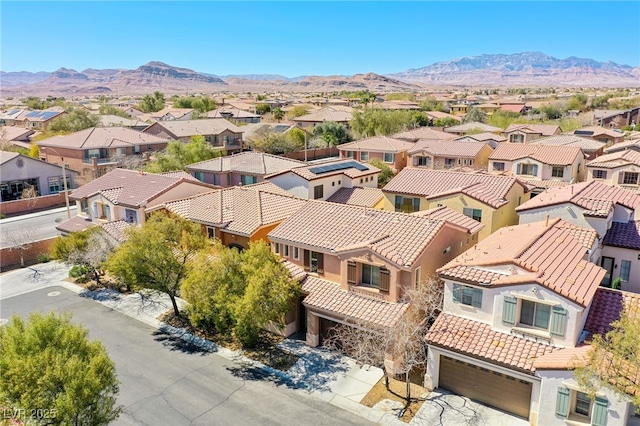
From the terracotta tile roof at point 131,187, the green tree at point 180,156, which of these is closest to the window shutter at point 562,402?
the terracotta tile roof at point 131,187

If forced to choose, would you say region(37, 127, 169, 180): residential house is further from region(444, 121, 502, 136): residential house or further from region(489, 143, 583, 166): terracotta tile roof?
region(444, 121, 502, 136): residential house

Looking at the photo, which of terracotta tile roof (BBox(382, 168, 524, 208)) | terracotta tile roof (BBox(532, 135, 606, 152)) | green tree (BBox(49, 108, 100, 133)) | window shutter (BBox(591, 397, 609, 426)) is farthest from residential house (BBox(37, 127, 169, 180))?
window shutter (BBox(591, 397, 609, 426))

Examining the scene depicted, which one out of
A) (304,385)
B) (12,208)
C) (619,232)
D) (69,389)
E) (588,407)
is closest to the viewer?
(69,389)

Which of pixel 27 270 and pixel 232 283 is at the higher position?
pixel 232 283

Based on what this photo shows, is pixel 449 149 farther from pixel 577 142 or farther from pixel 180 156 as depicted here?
pixel 180 156

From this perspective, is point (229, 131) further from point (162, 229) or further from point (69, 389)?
point (69, 389)

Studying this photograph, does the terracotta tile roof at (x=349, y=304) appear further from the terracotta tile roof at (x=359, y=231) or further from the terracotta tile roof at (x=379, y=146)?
the terracotta tile roof at (x=379, y=146)

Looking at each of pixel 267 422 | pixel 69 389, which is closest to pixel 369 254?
pixel 267 422
